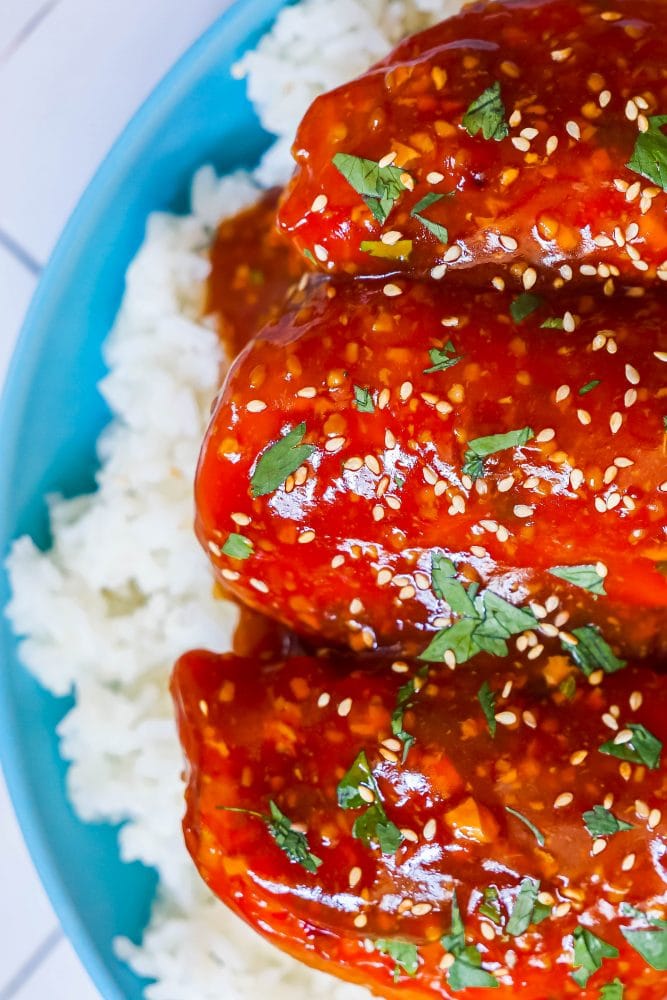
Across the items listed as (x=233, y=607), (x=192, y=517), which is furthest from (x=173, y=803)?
(x=192, y=517)

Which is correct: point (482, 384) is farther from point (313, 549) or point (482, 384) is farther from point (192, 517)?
point (192, 517)

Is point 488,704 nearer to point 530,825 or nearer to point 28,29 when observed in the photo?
point 530,825

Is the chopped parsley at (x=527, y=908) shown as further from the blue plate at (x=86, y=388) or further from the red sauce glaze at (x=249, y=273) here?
the red sauce glaze at (x=249, y=273)

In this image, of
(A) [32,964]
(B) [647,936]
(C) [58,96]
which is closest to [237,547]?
(B) [647,936]

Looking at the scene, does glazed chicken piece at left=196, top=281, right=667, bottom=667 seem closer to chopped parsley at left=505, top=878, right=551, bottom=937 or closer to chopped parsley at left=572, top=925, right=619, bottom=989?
chopped parsley at left=505, top=878, right=551, bottom=937

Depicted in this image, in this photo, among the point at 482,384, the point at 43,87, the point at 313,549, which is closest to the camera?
the point at 482,384

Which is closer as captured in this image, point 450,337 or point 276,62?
point 450,337

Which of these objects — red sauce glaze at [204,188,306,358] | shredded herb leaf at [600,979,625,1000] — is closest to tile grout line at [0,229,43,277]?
red sauce glaze at [204,188,306,358]

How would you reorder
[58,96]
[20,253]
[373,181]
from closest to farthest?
[373,181] < [58,96] < [20,253]
